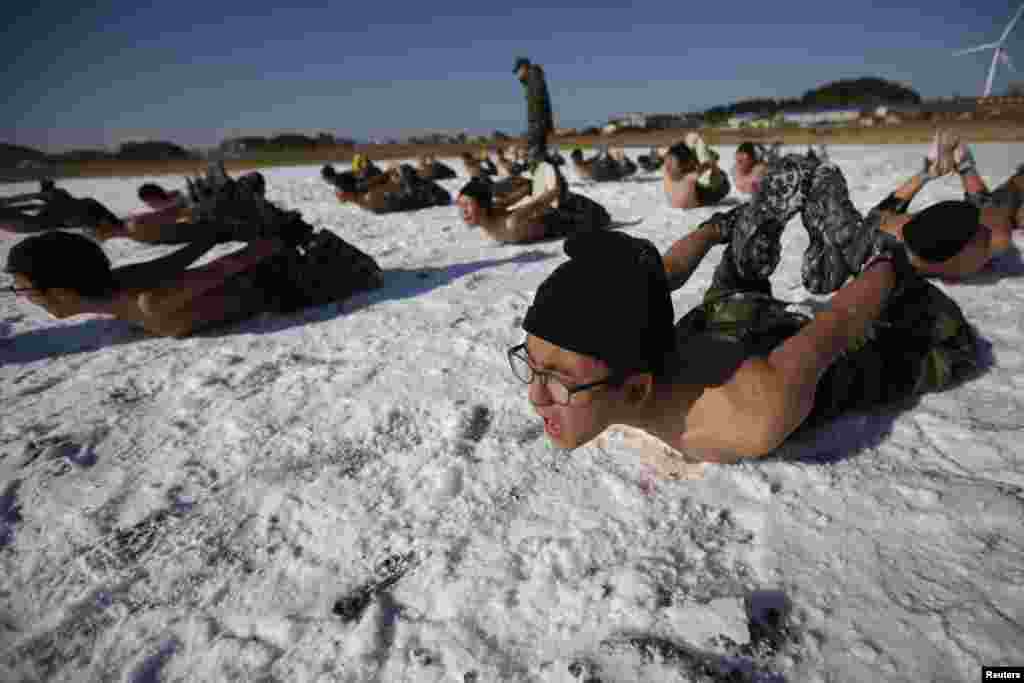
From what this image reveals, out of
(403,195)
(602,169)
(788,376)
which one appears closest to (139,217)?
(403,195)

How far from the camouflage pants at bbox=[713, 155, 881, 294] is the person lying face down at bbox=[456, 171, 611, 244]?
303 centimetres

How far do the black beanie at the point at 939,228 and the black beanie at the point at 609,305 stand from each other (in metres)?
2.25

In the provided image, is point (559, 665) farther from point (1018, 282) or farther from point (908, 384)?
point (1018, 282)

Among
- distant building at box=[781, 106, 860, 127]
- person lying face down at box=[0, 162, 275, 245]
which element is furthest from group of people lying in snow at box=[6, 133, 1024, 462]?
distant building at box=[781, 106, 860, 127]

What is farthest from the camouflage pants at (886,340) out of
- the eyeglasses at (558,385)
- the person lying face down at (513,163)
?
the person lying face down at (513,163)

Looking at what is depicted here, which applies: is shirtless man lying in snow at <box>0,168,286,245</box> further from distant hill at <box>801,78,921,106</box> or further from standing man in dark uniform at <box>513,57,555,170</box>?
distant hill at <box>801,78,921,106</box>

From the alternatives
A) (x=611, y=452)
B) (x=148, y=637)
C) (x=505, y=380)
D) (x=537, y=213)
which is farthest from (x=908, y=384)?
(x=537, y=213)

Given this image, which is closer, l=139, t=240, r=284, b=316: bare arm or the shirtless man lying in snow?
l=139, t=240, r=284, b=316: bare arm

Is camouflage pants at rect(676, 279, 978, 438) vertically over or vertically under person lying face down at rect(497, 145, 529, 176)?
under

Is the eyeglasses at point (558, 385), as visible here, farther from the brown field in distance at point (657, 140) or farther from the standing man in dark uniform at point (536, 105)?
the brown field in distance at point (657, 140)

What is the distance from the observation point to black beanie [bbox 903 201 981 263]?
8.29ft

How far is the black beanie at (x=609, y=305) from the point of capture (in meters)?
1.17

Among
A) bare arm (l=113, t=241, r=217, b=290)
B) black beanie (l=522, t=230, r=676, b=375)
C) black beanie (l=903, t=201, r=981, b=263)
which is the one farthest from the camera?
bare arm (l=113, t=241, r=217, b=290)

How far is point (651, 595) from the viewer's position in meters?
1.30
